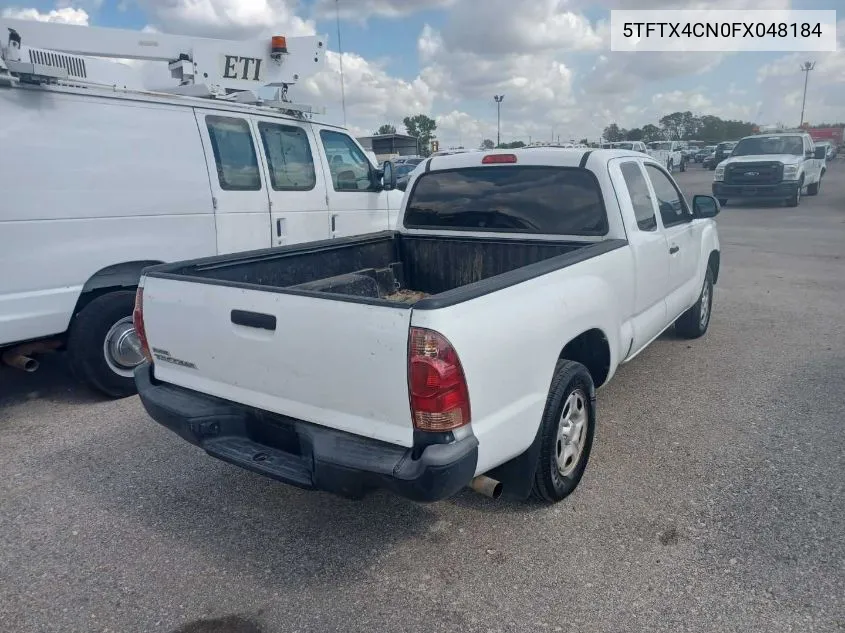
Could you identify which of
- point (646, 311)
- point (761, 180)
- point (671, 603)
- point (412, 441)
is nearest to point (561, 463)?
point (671, 603)

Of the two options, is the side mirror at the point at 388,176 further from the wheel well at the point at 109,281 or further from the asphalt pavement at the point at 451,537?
the asphalt pavement at the point at 451,537

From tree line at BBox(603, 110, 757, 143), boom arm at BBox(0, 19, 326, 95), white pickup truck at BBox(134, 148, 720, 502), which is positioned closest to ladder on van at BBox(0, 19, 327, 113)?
boom arm at BBox(0, 19, 326, 95)

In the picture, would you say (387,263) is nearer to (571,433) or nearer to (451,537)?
(571,433)

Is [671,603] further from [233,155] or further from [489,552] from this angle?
[233,155]

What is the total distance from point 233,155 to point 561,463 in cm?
409

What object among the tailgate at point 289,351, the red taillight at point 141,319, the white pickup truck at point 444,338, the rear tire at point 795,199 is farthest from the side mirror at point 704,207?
the rear tire at point 795,199

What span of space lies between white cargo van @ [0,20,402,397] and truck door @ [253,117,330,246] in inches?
0.6

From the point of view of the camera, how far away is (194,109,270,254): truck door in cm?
557

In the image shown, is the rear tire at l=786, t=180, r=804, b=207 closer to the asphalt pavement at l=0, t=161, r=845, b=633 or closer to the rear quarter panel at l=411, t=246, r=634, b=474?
the asphalt pavement at l=0, t=161, r=845, b=633

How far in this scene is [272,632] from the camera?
8.41 ft

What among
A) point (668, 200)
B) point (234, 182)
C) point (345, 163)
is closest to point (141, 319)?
point (234, 182)

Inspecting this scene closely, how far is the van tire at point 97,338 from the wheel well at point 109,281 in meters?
0.05

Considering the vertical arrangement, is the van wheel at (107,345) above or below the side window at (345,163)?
below

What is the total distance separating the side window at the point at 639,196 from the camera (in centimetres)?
435
